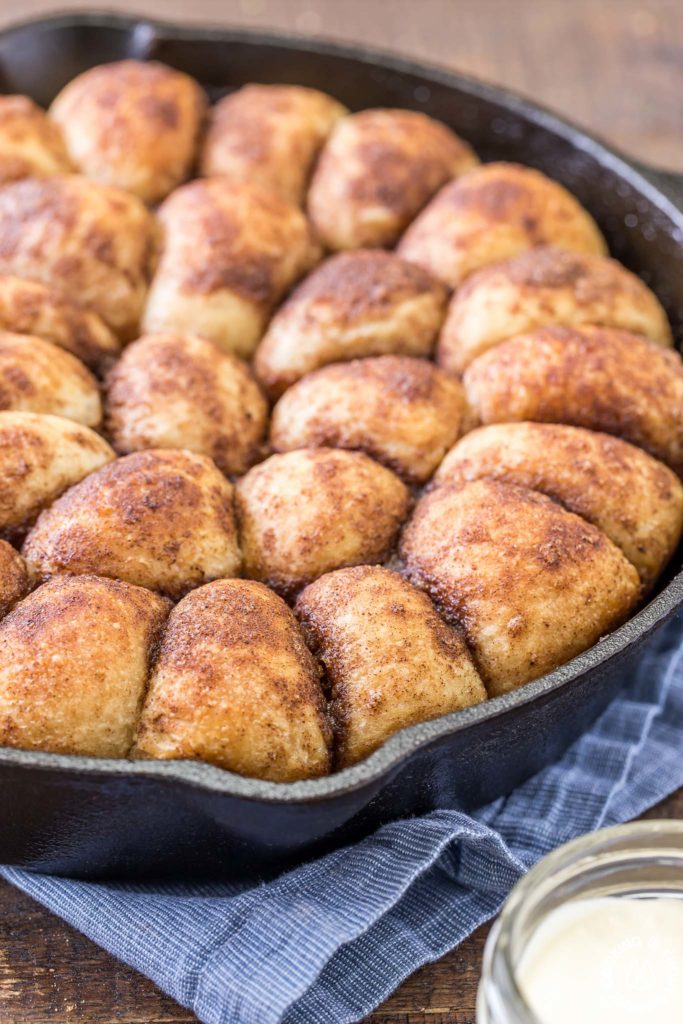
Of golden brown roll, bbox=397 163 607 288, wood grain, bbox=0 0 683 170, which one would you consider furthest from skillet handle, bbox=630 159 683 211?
wood grain, bbox=0 0 683 170

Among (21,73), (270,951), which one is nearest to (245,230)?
(21,73)

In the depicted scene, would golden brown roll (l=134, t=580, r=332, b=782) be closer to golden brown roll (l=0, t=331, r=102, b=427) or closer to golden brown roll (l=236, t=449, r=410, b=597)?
golden brown roll (l=236, t=449, r=410, b=597)

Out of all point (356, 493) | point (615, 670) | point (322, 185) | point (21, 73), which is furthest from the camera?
point (21, 73)

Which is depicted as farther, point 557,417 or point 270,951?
point 557,417

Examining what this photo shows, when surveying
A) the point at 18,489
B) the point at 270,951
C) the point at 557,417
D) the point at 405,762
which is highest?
the point at 557,417

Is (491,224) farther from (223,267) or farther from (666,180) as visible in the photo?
(223,267)

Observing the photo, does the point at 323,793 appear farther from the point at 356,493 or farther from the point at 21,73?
the point at 21,73
